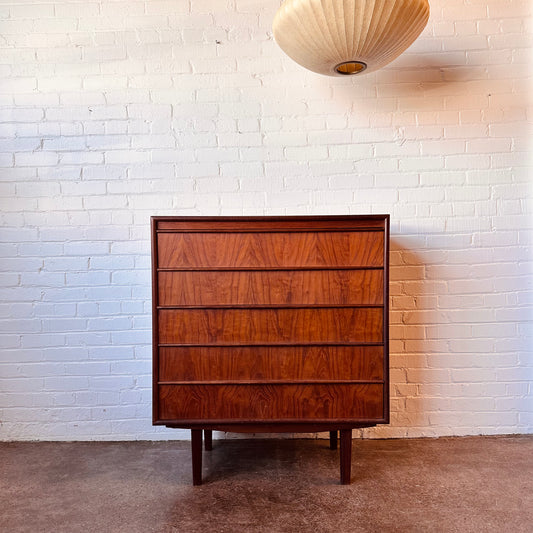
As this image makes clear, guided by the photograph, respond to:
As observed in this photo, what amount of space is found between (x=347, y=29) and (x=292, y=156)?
0.80 meters

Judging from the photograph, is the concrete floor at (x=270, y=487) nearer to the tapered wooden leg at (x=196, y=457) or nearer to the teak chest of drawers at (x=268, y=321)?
the tapered wooden leg at (x=196, y=457)

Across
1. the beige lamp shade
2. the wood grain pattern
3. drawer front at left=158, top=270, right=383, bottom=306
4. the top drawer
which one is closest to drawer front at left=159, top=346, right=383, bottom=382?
drawer front at left=158, top=270, right=383, bottom=306

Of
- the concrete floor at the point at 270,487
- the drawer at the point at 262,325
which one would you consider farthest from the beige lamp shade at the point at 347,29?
the concrete floor at the point at 270,487

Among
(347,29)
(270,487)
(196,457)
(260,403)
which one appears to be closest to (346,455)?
(270,487)

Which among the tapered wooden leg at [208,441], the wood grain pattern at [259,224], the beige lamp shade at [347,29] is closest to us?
the beige lamp shade at [347,29]

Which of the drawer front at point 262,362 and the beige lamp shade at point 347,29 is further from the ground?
the beige lamp shade at point 347,29

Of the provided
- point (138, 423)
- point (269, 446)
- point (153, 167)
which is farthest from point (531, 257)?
point (138, 423)

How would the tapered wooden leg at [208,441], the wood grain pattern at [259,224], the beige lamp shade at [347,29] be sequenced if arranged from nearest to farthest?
the beige lamp shade at [347,29]
the wood grain pattern at [259,224]
the tapered wooden leg at [208,441]

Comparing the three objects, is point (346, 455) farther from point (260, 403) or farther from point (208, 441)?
point (208, 441)

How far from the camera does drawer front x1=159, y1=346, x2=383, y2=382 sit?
1.86 meters

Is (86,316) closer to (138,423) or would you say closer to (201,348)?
(138,423)

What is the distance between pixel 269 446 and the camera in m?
2.36

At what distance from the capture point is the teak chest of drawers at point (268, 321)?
1.86 m

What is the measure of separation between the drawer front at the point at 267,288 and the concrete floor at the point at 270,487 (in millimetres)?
891
